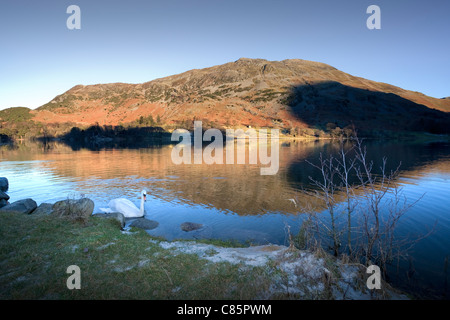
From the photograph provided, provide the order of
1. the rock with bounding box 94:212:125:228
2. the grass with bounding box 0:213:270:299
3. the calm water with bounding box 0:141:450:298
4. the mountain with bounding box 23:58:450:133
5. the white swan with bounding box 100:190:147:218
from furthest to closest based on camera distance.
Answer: the mountain with bounding box 23:58:450:133 < the white swan with bounding box 100:190:147:218 < the rock with bounding box 94:212:125:228 < the calm water with bounding box 0:141:450:298 < the grass with bounding box 0:213:270:299

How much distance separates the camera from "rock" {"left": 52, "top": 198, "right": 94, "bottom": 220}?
11453 mm

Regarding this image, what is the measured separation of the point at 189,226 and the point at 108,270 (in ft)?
20.5

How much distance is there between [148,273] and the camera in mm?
6754

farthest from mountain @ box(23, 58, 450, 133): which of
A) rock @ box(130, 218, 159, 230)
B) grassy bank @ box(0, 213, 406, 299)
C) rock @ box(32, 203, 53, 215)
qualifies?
grassy bank @ box(0, 213, 406, 299)

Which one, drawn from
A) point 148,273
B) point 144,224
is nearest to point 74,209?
point 144,224

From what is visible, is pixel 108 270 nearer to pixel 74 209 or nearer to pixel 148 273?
pixel 148 273

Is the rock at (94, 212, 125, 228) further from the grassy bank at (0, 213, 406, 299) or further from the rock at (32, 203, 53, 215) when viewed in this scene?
the grassy bank at (0, 213, 406, 299)

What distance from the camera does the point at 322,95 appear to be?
17312 cm

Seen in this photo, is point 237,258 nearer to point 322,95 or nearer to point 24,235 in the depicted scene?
point 24,235

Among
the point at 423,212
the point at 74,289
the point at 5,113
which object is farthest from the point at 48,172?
the point at 5,113

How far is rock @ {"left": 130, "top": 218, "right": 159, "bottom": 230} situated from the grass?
133 inches

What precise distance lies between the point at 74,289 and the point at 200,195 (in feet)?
46.0

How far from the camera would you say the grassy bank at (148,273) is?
19.2ft

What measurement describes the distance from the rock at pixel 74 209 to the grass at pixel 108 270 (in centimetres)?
185
